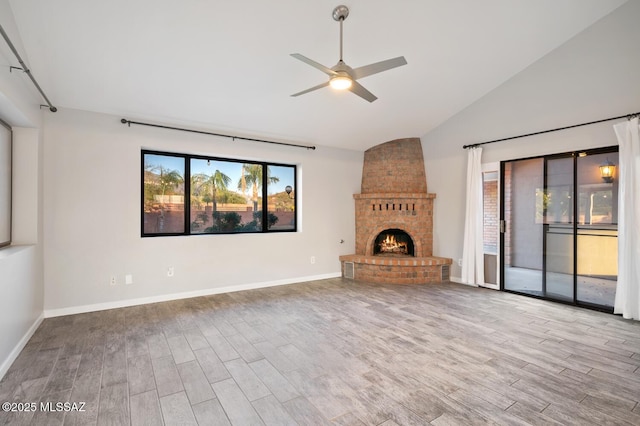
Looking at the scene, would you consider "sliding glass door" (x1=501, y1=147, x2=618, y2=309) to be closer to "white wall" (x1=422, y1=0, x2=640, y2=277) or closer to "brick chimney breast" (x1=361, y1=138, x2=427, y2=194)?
"white wall" (x1=422, y1=0, x2=640, y2=277)

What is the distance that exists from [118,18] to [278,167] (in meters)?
3.22

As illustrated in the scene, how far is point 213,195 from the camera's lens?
5008 millimetres

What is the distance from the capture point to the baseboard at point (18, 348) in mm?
2443

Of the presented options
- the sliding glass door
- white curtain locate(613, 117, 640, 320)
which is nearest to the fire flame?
the sliding glass door

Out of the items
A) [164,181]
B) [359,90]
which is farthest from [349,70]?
[164,181]

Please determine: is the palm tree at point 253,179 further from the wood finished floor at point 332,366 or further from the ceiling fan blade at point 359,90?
the ceiling fan blade at point 359,90

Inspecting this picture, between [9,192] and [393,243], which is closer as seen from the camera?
[9,192]

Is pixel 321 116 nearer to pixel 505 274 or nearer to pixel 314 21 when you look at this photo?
pixel 314 21

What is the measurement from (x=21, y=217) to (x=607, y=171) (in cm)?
706

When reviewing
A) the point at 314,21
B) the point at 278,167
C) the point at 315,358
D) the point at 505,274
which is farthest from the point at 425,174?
the point at 315,358

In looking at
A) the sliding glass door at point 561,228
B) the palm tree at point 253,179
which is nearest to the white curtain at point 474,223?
the sliding glass door at point 561,228

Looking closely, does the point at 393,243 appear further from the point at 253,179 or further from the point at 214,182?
the point at 214,182

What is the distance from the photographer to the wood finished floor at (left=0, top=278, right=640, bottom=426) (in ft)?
6.55

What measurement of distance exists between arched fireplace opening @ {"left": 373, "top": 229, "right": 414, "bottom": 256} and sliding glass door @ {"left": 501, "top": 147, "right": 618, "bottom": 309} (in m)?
1.77
